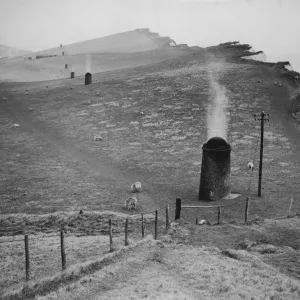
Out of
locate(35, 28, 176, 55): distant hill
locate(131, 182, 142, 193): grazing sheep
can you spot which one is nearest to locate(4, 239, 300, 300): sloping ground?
locate(131, 182, 142, 193): grazing sheep

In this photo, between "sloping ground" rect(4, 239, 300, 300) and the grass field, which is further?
the grass field

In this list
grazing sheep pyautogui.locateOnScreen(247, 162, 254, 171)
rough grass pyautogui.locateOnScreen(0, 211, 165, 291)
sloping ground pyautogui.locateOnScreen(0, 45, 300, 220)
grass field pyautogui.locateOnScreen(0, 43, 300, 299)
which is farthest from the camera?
grazing sheep pyautogui.locateOnScreen(247, 162, 254, 171)

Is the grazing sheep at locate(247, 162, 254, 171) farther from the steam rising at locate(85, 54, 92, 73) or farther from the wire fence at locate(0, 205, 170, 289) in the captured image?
the steam rising at locate(85, 54, 92, 73)

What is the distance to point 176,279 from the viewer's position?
14617 millimetres

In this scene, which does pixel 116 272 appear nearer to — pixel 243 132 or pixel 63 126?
pixel 243 132

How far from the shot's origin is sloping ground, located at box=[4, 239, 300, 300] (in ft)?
43.7

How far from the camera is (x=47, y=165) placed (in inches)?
1353

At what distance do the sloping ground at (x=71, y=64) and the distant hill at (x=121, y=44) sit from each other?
28.5m

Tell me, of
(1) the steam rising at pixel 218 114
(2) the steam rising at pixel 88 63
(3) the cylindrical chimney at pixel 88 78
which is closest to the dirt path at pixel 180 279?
(1) the steam rising at pixel 218 114

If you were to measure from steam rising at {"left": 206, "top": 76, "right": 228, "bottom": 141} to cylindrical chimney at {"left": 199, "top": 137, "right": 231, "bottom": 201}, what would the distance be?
1367 centimetres

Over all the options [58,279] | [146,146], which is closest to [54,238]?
[58,279]

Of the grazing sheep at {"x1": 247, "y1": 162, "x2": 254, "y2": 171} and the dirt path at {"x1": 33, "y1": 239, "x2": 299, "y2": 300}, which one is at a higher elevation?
the grazing sheep at {"x1": 247, "y1": 162, "x2": 254, "y2": 171}

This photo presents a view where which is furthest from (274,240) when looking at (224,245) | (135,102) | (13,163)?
(135,102)

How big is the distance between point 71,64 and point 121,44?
5725 centimetres
